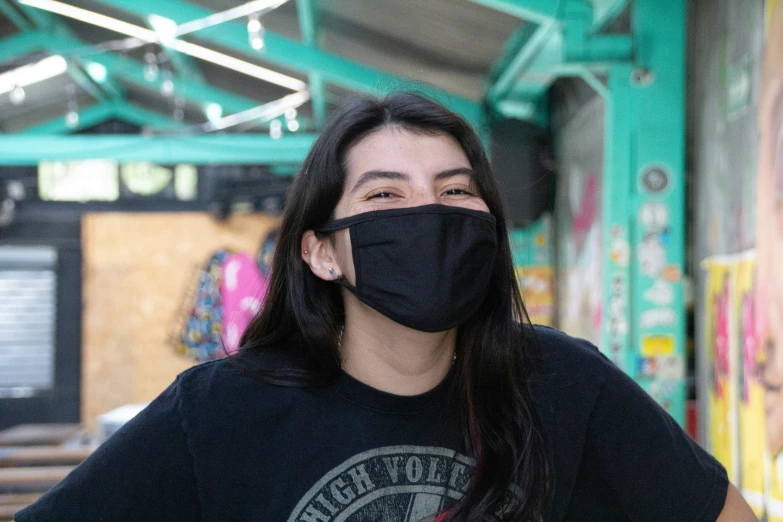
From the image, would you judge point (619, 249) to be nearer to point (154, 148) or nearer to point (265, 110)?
point (265, 110)

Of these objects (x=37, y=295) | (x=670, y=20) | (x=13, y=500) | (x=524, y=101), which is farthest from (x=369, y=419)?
(x=37, y=295)

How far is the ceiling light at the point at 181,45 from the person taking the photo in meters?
7.26

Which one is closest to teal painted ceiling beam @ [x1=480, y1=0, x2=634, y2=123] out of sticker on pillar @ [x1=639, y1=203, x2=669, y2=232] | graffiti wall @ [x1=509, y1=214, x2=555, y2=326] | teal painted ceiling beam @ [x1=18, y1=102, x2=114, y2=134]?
sticker on pillar @ [x1=639, y1=203, x2=669, y2=232]

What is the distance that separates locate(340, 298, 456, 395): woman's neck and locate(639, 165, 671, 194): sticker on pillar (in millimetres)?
3199

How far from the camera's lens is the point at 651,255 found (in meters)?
4.59

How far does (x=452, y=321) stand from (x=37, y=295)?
37.3ft

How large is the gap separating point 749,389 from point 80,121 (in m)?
10.4

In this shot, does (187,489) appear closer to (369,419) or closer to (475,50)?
(369,419)

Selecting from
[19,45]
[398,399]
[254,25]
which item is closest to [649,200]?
[254,25]

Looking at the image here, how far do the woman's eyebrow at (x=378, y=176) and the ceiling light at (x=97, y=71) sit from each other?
804 cm

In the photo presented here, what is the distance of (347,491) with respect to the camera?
150 cm

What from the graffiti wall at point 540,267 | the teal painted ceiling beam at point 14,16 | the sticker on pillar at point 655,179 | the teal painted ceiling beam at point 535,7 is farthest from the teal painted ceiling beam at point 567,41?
the teal painted ceiling beam at point 14,16

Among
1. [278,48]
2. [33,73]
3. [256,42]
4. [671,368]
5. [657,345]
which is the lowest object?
[671,368]

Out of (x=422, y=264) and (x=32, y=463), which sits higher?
(x=422, y=264)
